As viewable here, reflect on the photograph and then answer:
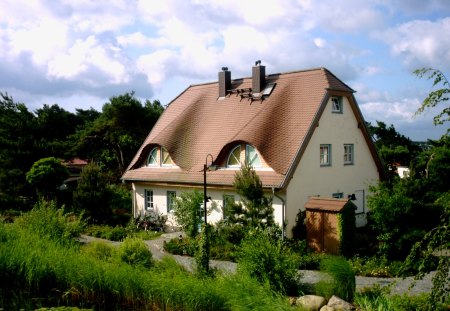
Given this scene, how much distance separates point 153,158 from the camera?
25.2 metres

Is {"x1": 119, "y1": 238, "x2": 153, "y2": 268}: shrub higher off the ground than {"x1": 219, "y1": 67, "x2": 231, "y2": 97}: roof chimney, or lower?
lower

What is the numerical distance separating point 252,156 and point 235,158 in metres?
0.92

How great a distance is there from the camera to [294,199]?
19.5 metres

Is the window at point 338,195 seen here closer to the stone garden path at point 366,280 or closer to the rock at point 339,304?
the stone garden path at point 366,280

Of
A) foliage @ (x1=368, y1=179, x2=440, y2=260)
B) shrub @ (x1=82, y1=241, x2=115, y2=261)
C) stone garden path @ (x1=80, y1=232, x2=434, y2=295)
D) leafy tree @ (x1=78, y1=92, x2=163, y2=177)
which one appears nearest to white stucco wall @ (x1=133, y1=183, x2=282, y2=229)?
stone garden path @ (x1=80, y1=232, x2=434, y2=295)

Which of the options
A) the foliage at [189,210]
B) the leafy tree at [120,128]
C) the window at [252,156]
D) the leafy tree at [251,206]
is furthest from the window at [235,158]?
the leafy tree at [120,128]

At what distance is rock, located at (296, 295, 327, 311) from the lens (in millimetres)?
10531

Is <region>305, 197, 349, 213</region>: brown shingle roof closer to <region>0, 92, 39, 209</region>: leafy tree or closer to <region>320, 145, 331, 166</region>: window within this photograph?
<region>320, 145, 331, 166</region>: window

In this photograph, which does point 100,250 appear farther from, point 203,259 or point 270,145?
point 270,145

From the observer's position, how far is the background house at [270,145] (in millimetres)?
19922

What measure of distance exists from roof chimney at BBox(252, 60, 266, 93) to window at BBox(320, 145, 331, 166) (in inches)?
174

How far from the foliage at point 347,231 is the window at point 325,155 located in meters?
4.10

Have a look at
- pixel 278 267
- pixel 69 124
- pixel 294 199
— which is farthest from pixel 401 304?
pixel 69 124

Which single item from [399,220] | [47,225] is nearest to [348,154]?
[399,220]
